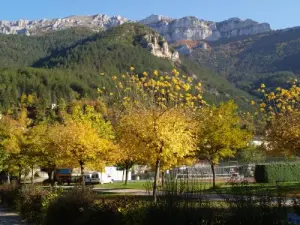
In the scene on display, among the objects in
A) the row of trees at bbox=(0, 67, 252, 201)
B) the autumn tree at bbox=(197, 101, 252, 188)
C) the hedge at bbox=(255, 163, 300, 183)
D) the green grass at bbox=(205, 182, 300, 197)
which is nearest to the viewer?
the green grass at bbox=(205, 182, 300, 197)

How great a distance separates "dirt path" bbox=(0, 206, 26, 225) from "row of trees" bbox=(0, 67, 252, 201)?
Answer: 5.76 metres

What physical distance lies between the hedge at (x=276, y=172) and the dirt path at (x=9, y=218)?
19.7 metres

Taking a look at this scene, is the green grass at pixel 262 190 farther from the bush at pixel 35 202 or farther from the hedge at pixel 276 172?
the bush at pixel 35 202

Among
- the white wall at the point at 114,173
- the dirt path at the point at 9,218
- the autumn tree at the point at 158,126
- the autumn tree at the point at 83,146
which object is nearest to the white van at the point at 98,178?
the white wall at the point at 114,173

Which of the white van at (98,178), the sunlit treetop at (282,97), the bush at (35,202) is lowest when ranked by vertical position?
the bush at (35,202)

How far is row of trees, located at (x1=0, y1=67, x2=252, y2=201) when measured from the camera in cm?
1917

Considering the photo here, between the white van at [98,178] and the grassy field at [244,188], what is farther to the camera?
the white van at [98,178]

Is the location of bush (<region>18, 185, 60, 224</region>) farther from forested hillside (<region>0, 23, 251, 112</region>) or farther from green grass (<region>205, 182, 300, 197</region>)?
forested hillside (<region>0, 23, 251, 112</region>)

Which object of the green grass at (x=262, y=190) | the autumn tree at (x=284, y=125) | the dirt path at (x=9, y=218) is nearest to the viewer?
the green grass at (x=262, y=190)

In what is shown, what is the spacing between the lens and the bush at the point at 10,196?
71.1 feet

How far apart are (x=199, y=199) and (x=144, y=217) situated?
1.34m

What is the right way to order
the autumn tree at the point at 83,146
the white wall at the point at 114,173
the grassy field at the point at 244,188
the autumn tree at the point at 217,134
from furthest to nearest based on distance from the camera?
1. the white wall at the point at 114,173
2. the autumn tree at the point at 217,134
3. the autumn tree at the point at 83,146
4. the grassy field at the point at 244,188

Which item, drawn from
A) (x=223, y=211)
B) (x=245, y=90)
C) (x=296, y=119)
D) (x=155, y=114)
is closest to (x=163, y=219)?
(x=223, y=211)

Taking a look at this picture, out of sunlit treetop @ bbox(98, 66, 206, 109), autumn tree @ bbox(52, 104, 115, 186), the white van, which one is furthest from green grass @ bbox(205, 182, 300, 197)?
the white van
